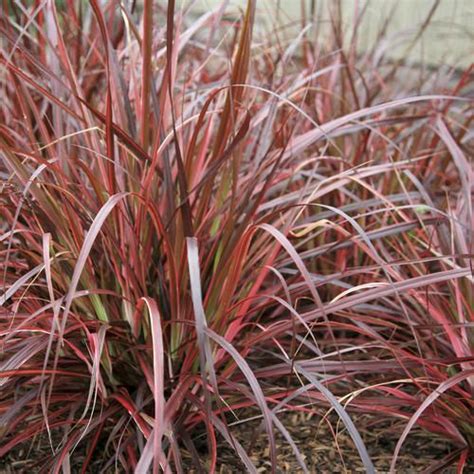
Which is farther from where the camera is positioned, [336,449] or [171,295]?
[336,449]

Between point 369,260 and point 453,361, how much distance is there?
800 millimetres

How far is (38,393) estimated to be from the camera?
1844 millimetres

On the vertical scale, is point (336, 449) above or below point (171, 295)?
below

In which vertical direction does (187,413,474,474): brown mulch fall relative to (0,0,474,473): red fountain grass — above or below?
below

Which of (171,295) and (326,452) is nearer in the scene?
(171,295)

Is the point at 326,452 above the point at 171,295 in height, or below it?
below

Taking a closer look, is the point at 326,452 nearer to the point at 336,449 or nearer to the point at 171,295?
the point at 336,449

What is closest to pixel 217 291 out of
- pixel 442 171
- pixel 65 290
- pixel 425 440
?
pixel 65 290

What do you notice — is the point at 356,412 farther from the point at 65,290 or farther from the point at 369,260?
the point at 65,290

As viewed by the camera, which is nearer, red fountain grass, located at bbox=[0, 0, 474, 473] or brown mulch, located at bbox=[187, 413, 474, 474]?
red fountain grass, located at bbox=[0, 0, 474, 473]

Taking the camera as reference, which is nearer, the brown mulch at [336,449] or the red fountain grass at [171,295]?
the red fountain grass at [171,295]

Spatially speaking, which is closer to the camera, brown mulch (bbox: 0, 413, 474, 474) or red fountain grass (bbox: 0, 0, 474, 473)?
red fountain grass (bbox: 0, 0, 474, 473)

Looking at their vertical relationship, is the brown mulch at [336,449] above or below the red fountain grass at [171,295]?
below

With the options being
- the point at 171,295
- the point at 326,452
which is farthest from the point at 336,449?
the point at 171,295
